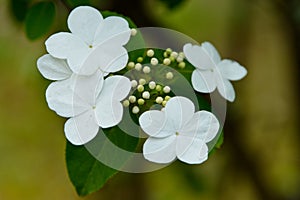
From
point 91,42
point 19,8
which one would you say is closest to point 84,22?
point 91,42

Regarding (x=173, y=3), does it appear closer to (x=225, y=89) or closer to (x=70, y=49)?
(x=225, y=89)

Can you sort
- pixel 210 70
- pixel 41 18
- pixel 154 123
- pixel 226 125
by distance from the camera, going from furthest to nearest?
1. pixel 226 125
2. pixel 41 18
3. pixel 210 70
4. pixel 154 123

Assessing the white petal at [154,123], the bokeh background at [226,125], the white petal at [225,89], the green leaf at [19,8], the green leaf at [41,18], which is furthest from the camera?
the bokeh background at [226,125]

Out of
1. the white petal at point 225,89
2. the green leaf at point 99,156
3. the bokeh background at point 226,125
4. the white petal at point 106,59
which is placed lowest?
the bokeh background at point 226,125

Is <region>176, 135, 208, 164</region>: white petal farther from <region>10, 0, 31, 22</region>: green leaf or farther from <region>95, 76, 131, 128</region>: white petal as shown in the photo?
<region>10, 0, 31, 22</region>: green leaf

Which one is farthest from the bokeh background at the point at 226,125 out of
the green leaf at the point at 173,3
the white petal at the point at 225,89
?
the white petal at the point at 225,89

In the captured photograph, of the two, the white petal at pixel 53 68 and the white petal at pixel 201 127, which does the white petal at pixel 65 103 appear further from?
the white petal at pixel 201 127

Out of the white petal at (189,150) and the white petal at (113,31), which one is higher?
the white petal at (113,31)
